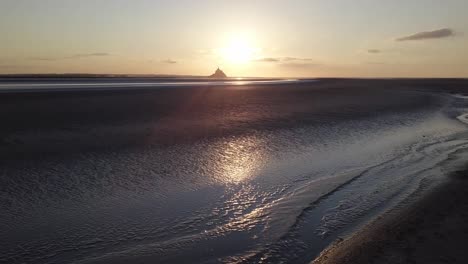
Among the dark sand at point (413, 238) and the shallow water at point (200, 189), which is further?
the shallow water at point (200, 189)

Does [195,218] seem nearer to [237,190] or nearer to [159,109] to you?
[237,190]

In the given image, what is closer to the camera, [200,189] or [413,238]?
[413,238]

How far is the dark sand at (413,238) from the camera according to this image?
6.79m

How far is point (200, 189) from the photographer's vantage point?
11.1m

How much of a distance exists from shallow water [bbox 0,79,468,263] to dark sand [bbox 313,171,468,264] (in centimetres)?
56

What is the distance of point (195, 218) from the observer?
9000 millimetres

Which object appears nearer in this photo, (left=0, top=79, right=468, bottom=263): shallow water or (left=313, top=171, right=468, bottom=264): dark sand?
(left=313, top=171, right=468, bottom=264): dark sand

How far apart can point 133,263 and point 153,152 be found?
8.40 m

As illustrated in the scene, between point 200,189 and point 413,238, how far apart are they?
569 cm

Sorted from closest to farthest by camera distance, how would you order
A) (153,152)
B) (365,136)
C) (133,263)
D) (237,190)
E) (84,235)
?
(133,263) < (84,235) < (237,190) < (153,152) < (365,136)

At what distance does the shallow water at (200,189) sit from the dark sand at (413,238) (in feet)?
1.83

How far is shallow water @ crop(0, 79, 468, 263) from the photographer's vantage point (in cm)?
750

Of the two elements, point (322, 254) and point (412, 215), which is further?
point (412, 215)

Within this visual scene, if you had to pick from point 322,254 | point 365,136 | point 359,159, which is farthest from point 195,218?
point 365,136
